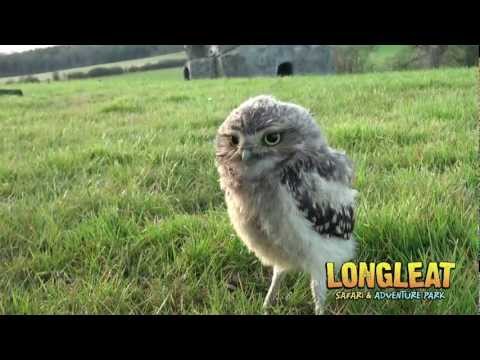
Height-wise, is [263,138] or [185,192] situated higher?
[263,138]

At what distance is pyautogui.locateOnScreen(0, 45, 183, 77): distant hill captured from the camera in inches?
90.6

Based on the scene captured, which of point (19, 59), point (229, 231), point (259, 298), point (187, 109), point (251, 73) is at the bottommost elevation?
point (259, 298)

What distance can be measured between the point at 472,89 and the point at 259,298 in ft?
10.5

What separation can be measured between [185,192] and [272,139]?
1204 mm

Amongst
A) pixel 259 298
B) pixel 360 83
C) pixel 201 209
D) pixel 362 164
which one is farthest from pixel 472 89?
pixel 259 298

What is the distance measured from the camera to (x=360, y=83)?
3869 mm

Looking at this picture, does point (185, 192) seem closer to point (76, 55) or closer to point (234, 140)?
point (76, 55)

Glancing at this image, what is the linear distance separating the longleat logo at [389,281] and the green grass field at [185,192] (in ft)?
0.12

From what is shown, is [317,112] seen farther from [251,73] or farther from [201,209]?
[201,209]

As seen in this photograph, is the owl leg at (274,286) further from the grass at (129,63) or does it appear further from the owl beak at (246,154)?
the grass at (129,63)

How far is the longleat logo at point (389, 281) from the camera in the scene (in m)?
1.87

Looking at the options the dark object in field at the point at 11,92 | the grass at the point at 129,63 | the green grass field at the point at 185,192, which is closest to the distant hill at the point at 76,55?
the grass at the point at 129,63


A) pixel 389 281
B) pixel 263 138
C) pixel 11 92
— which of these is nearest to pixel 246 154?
pixel 263 138

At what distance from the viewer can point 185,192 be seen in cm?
289
